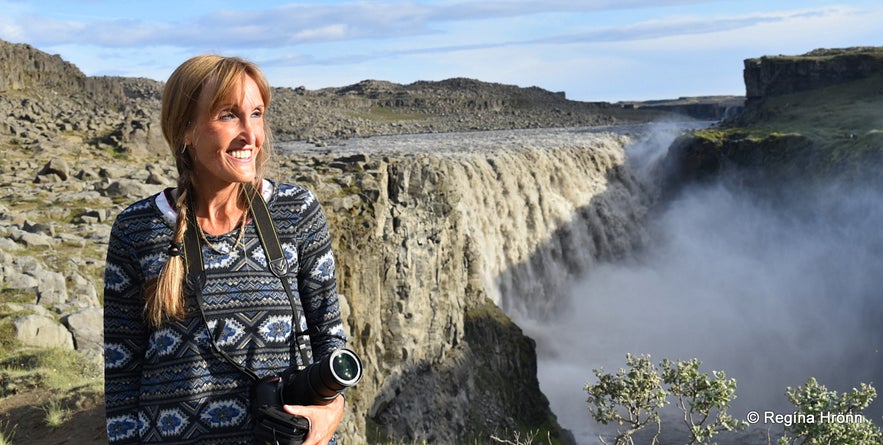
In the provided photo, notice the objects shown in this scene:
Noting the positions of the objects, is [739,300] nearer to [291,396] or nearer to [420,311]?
[420,311]

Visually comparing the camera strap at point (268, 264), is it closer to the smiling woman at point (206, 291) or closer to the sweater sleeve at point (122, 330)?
the smiling woman at point (206, 291)

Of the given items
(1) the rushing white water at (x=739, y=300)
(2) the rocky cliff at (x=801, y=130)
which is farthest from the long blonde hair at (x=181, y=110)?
(2) the rocky cliff at (x=801, y=130)

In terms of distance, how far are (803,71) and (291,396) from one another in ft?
288

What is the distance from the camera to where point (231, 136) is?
3311 mm

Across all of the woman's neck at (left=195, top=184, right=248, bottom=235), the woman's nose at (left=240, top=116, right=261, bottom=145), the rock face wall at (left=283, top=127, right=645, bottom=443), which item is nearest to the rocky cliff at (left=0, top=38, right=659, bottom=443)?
the rock face wall at (left=283, top=127, right=645, bottom=443)

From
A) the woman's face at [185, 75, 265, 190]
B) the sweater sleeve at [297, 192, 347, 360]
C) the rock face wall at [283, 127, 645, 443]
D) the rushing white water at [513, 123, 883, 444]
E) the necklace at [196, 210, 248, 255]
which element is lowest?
the rushing white water at [513, 123, 883, 444]

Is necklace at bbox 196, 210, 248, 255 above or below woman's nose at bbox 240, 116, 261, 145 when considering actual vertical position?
below

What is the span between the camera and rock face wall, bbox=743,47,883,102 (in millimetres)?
80706

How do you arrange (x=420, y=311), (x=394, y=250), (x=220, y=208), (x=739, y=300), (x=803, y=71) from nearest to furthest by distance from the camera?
1. (x=220, y=208)
2. (x=394, y=250)
3. (x=420, y=311)
4. (x=739, y=300)
5. (x=803, y=71)

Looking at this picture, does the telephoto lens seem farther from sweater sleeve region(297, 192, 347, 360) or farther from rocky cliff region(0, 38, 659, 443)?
rocky cliff region(0, 38, 659, 443)

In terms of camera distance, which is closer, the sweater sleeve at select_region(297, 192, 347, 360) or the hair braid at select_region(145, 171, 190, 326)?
the hair braid at select_region(145, 171, 190, 326)

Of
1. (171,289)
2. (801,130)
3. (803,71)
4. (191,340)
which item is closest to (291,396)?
(191,340)

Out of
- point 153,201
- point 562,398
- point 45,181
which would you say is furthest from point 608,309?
point 153,201

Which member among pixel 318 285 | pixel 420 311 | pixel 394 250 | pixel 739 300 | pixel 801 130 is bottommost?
pixel 739 300
